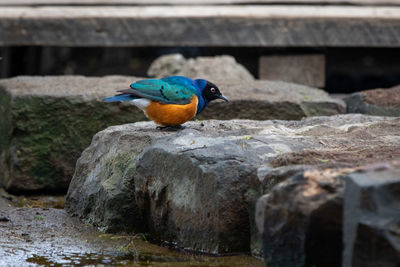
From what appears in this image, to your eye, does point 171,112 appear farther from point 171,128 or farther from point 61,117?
point 61,117

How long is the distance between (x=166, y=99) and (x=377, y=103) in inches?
79.9

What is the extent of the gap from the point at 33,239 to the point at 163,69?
332 cm

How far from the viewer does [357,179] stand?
2.67 m

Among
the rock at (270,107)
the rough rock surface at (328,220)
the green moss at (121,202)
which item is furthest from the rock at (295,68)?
the rough rock surface at (328,220)

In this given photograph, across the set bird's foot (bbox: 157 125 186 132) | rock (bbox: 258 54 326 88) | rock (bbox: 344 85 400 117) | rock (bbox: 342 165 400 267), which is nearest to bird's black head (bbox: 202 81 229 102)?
bird's foot (bbox: 157 125 186 132)

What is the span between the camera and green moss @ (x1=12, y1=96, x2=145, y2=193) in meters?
5.45

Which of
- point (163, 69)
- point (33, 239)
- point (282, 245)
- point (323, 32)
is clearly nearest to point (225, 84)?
point (163, 69)

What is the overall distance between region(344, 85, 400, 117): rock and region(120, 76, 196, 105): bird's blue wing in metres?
1.81

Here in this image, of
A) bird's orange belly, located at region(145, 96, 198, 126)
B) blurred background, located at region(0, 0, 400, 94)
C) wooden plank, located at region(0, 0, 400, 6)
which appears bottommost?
bird's orange belly, located at region(145, 96, 198, 126)

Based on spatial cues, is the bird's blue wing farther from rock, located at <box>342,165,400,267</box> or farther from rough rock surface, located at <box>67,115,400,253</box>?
rock, located at <box>342,165,400,267</box>

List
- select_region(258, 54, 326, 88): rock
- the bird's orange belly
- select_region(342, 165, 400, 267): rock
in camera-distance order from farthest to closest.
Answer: select_region(258, 54, 326, 88): rock → the bird's orange belly → select_region(342, 165, 400, 267): rock

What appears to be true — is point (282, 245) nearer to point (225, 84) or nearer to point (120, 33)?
point (225, 84)

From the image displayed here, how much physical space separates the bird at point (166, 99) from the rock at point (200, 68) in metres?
1.91

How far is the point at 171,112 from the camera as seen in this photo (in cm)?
450
